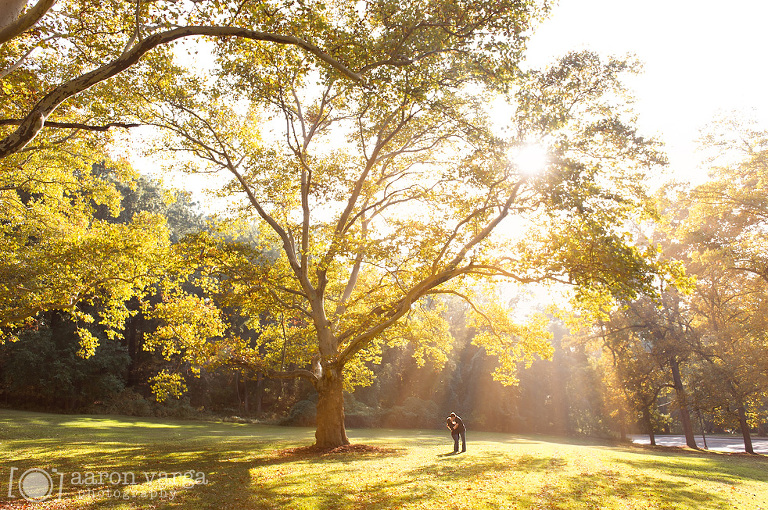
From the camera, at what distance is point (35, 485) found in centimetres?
848

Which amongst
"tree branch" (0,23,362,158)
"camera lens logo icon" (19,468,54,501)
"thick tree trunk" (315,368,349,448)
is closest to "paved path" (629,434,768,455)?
"thick tree trunk" (315,368,349,448)

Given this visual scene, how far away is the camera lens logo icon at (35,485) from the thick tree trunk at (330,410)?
750 cm

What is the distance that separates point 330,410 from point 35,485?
8.15m

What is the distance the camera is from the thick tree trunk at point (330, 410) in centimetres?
1455

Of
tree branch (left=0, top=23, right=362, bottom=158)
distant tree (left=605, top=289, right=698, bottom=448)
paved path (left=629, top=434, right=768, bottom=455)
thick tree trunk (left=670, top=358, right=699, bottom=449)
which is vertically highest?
tree branch (left=0, top=23, right=362, bottom=158)

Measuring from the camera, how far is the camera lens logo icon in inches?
295

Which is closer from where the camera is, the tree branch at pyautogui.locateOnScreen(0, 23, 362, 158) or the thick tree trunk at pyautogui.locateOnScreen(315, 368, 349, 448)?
the tree branch at pyautogui.locateOnScreen(0, 23, 362, 158)

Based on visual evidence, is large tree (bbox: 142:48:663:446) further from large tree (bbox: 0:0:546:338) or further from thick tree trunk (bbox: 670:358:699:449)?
thick tree trunk (bbox: 670:358:699:449)

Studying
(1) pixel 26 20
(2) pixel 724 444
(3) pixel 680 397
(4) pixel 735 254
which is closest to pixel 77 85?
(1) pixel 26 20

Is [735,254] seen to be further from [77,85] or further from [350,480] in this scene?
[77,85]

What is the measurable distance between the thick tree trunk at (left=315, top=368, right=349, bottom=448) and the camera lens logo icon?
24.6 feet

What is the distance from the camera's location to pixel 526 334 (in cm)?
1523

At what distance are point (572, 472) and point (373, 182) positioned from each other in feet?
37.2

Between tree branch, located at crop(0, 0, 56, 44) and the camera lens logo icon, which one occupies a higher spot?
tree branch, located at crop(0, 0, 56, 44)
